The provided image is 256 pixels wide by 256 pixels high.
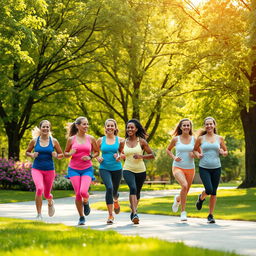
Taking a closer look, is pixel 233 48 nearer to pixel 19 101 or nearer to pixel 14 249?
pixel 19 101

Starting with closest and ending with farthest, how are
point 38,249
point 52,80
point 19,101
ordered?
point 38,249 < point 19,101 < point 52,80

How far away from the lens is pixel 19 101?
30547 millimetres

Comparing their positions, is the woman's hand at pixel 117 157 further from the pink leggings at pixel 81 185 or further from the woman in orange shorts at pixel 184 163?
the woman in orange shorts at pixel 184 163

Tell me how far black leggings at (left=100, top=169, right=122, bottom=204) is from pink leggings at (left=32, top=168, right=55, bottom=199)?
1201 mm

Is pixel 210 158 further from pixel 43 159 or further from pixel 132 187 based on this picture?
pixel 43 159

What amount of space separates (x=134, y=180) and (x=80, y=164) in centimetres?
113

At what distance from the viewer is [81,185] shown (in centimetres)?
1079

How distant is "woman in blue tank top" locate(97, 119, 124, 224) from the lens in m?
11.1

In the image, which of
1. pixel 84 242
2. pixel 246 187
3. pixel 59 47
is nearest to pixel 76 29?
pixel 59 47

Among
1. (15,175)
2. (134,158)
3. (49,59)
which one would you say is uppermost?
(49,59)

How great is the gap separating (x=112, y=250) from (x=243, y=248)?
75.0 inches

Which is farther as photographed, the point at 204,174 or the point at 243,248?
the point at 204,174

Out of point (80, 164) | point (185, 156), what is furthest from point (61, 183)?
point (80, 164)

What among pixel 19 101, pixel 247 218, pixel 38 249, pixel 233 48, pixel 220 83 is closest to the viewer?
pixel 38 249
